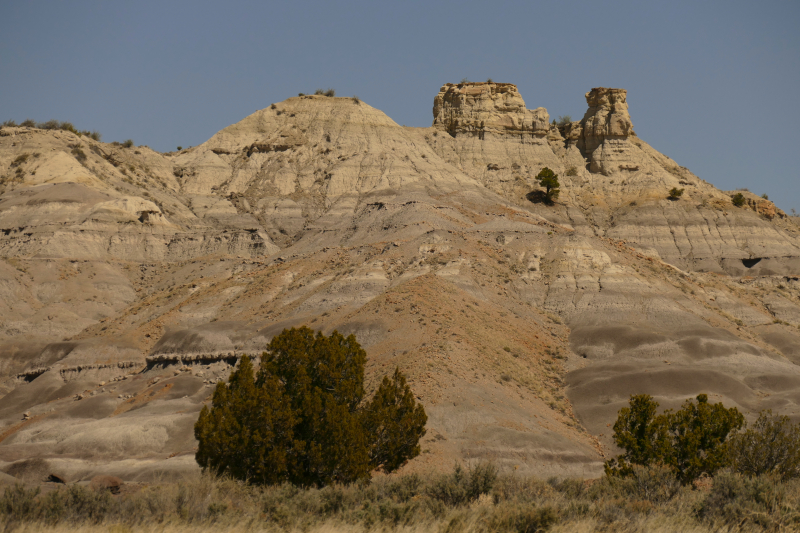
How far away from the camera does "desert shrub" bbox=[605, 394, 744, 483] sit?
2333 cm

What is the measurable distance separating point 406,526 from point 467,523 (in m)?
1.27

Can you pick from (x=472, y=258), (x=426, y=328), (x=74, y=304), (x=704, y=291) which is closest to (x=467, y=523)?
(x=426, y=328)

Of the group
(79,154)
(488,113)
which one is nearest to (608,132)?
(488,113)

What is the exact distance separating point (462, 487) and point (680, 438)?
8282 mm

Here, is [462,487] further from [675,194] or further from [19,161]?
[19,161]

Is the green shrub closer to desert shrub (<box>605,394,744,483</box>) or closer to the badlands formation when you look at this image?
the badlands formation

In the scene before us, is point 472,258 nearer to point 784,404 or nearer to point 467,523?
point 784,404

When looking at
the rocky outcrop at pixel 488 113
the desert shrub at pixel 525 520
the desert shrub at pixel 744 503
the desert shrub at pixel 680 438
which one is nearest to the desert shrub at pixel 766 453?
the desert shrub at pixel 680 438

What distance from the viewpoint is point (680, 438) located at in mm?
23938

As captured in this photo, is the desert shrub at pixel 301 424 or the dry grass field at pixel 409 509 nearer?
the dry grass field at pixel 409 509

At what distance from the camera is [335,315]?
46.2m

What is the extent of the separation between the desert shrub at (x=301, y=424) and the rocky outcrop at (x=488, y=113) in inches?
3229

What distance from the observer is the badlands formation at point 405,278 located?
36.7 meters

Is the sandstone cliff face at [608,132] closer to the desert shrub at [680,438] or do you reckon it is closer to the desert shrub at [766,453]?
the desert shrub at [680,438]
